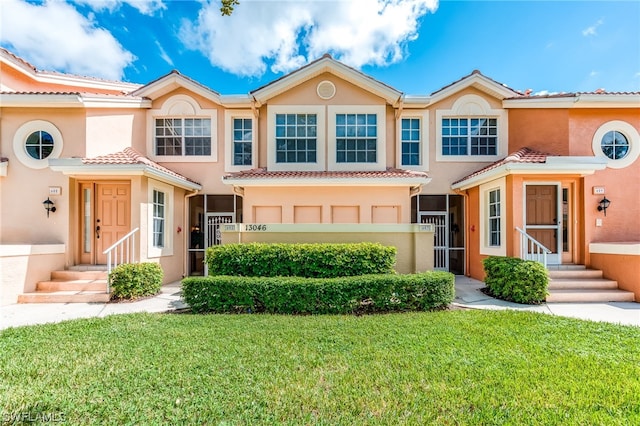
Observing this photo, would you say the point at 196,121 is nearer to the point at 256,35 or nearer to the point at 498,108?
the point at 256,35

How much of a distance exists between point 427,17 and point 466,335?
1405cm

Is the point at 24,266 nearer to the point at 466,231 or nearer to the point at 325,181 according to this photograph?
the point at 325,181

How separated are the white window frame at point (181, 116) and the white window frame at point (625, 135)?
1520cm

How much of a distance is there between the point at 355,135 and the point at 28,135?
39.6 feet

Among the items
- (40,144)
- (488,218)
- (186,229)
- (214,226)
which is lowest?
(186,229)

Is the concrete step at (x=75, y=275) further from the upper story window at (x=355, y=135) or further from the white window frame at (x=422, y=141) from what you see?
the white window frame at (x=422, y=141)

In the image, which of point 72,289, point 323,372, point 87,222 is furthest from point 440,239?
point 87,222

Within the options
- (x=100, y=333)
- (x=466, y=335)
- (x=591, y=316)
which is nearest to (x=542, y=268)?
(x=591, y=316)

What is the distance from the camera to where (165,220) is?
34.8 feet

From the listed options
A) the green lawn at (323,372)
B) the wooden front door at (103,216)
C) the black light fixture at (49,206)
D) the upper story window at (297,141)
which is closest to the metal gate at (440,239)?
the upper story window at (297,141)

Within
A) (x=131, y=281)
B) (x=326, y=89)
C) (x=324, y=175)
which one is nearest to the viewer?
(x=131, y=281)

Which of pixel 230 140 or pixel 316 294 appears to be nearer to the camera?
pixel 316 294

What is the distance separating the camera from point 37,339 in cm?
535

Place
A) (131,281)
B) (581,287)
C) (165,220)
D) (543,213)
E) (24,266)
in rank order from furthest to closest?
(165,220) → (543,213) → (581,287) → (24,266) → (131,281)
